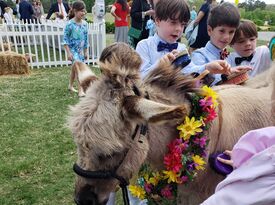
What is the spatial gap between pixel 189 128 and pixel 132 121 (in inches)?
17.1

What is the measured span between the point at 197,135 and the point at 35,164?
3522 mm

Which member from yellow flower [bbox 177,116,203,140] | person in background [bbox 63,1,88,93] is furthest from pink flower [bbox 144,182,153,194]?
person in background [bbox 63,1,88,93]

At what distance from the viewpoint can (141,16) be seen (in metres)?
7.82

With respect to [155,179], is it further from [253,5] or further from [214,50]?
[253,5]

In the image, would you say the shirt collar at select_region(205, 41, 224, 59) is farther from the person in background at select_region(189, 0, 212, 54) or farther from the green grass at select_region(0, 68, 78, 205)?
the person in background at select_region(189, 0, 212, 54)

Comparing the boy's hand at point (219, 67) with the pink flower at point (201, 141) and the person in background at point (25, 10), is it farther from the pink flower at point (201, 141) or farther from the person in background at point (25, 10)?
the person in background at point (25, 10)

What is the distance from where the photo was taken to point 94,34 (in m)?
12.7

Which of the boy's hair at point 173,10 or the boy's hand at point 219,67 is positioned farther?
the boy's hair at point 173,10

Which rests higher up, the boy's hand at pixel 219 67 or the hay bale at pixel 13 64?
the boy's hand at pixel 219 67

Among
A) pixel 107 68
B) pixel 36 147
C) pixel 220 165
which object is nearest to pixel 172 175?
pixel 220 165

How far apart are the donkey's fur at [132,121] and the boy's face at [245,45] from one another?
142 centimetres

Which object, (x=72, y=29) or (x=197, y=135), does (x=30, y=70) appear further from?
(x=197, y=135)

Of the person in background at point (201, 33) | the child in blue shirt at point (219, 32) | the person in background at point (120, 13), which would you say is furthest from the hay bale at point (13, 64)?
the child in blue shirt at point (219, 32)

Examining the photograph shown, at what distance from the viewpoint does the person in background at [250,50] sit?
12.0 ft
